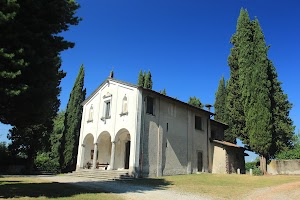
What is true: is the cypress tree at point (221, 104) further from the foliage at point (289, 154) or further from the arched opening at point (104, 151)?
the arched opening at point (104, 151)

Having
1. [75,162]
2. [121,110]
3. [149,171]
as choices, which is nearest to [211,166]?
[149,171]

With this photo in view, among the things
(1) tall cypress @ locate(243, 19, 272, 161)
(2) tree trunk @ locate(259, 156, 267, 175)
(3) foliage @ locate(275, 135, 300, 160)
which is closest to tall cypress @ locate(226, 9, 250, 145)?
(1) tall cypress @ locate(243, 19, 272, 161)

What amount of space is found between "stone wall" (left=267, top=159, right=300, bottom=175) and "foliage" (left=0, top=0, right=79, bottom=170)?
20621 millimetres

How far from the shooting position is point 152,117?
23.2 meters

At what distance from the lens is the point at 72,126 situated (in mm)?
30656

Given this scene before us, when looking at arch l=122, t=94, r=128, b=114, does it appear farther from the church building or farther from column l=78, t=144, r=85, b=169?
column l=78, t=144, r=85, b=169

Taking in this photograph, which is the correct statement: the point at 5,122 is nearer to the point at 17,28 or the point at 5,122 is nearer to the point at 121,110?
the point at 17,28

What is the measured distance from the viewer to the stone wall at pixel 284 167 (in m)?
22.3

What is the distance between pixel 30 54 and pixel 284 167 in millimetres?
22695

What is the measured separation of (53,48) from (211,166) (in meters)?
22.1

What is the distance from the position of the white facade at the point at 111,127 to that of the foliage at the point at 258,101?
1165 centimetres

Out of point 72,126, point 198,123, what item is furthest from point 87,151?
point 198,123

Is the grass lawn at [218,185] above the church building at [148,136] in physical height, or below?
below

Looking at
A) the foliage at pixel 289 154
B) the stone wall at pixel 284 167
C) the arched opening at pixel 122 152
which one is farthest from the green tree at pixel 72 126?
the foliage at pixel 289 154
